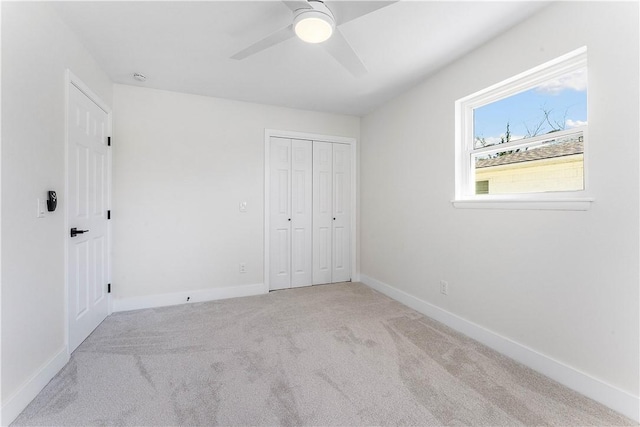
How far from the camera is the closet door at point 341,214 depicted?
162 inches

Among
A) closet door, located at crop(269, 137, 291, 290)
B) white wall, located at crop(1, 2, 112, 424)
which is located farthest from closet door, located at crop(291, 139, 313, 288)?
white wall, located at crop(1, 2, 112, 424)

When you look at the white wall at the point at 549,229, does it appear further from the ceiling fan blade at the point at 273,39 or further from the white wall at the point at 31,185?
the white wall at the point at 31,185

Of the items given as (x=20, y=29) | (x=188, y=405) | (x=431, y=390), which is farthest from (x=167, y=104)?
(x=431, y=390)

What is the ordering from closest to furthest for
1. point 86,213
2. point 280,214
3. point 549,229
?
point 549,229 < point 86,213 < point 280,214

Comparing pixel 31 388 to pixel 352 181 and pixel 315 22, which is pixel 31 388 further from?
pixel 352 181

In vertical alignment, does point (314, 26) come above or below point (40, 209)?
above

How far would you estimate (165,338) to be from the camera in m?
2.43

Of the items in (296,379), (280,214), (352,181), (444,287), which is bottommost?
(296,379)

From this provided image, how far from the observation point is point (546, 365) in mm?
1897

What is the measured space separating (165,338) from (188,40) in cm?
248

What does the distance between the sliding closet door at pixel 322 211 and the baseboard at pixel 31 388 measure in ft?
8.87

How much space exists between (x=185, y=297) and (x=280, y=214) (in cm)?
151

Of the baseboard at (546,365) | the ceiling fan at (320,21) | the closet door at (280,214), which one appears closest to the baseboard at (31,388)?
the closet door at (280,214)

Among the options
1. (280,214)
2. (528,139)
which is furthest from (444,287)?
(280,214)
